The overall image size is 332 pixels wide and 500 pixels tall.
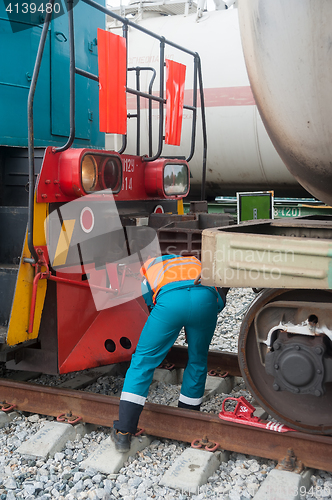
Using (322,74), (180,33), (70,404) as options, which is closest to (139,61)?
(180,33)

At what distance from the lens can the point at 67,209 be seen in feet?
10.5

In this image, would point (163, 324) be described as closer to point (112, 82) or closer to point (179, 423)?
point (179, 423)

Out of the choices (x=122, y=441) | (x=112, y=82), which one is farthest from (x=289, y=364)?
(x=112, y=82)

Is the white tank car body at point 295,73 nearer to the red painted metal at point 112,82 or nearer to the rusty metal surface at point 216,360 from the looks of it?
the red painted metal at point 112,82

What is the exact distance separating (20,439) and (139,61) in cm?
641

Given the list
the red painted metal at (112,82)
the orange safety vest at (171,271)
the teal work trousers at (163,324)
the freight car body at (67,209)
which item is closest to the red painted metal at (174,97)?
the freight car body at (67,209)

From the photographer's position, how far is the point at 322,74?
1.64m

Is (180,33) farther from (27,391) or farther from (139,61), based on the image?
(27,391)

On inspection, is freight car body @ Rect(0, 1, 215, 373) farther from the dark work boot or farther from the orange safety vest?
the dark work boot

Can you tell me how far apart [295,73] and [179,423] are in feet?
6.78

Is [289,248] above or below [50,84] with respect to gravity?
below

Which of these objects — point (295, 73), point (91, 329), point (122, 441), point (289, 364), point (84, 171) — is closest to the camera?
point (295, 73)

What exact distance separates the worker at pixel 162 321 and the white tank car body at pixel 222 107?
4730 millimetres

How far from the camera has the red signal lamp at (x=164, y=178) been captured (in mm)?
3871
